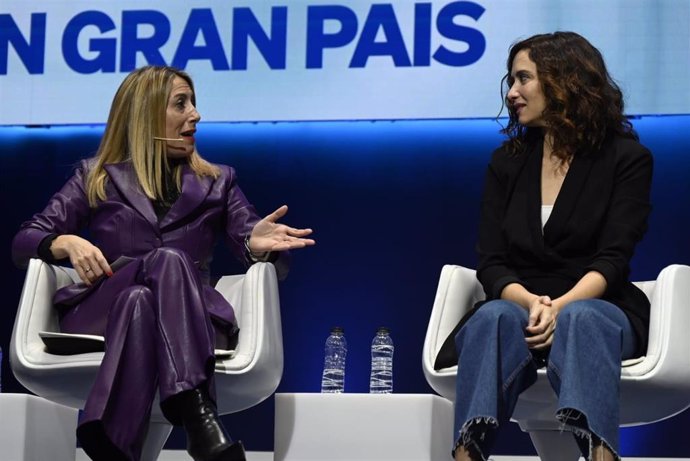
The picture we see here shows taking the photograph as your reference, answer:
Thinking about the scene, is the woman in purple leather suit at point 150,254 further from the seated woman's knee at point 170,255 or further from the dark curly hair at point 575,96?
the dark curly hair at point 575,96

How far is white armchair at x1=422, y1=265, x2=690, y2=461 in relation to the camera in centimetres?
292

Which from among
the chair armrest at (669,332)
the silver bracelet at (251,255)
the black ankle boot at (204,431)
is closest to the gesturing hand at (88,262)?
the silver bracelet at (251,255)

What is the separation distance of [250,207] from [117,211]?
0.40 metres

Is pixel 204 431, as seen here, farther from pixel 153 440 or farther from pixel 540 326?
pixel 540 326

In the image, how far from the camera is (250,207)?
141 inches

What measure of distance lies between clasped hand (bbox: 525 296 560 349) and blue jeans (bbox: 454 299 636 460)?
0.03 meters

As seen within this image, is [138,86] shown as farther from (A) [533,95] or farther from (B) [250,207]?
(A) [533,95]

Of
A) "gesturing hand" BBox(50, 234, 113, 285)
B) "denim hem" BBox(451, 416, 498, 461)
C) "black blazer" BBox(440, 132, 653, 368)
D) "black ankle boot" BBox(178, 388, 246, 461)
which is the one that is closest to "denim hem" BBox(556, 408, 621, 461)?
"denim hem" BBox(451, 416, 498, 461)

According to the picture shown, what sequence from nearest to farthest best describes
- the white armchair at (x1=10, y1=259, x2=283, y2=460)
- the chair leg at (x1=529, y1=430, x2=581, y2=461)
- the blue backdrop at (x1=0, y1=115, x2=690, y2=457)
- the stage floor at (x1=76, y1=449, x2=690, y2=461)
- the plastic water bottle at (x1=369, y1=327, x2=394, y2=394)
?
the white armchair at (x1=10, y1=259, x2=283, y2=460), the chair leg at (x1=529, y1=430, x2=581, y2=461), the stage floor at (x1=76, y1=449, x2=690, y2=461), the plastic water bottle at (x1=369, y1=327, x2=394, y2=394), the blue backdrop at (x1=0, y1=115, x2=690, y2=457)

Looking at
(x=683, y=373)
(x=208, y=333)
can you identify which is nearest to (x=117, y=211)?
(x=208, y=333)

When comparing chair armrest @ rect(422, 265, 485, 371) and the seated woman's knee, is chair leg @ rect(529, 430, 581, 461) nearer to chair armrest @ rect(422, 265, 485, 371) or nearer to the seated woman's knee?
chair armrest @ rect(422, 265, 485, 371)

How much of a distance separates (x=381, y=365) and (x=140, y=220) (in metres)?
1.66

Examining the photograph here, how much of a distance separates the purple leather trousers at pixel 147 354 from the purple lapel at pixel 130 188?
396 mm

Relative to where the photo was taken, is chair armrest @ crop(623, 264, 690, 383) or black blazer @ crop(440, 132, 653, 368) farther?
black blazer @ crop(440, 132, 653, 368)
